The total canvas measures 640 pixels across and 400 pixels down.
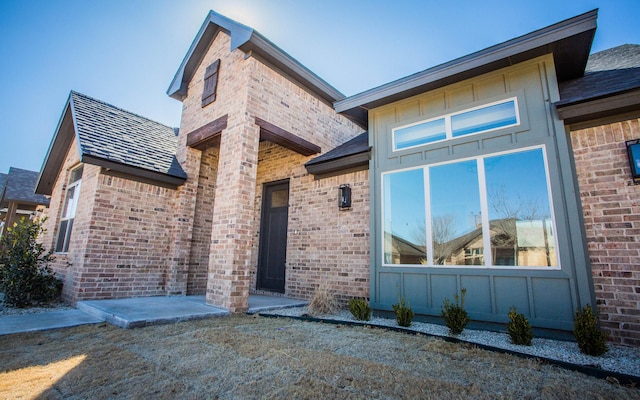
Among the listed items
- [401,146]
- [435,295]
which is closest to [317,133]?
[401,146]

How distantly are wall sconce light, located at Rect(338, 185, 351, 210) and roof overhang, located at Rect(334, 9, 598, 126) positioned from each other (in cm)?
175

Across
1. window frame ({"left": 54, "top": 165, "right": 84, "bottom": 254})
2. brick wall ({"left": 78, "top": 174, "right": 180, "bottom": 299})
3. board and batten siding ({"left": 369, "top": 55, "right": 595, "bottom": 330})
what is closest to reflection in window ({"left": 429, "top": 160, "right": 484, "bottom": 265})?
board and batten siding ({"left": 369, "top": 55, "right": 595, "bottom": 330})

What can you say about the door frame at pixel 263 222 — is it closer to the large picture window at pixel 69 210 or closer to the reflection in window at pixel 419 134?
the reflection in window at pixel 419 134

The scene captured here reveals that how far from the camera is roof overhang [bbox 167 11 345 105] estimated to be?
6.06 m

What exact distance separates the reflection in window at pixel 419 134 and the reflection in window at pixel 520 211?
0.99 m

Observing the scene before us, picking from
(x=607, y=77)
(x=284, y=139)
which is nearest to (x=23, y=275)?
(x=284, y=139)

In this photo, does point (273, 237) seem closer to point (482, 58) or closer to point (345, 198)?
point (345, 198)

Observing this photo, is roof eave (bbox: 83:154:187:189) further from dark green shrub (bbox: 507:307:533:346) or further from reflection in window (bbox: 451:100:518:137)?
dark green shrub (bbox: 507:307:533:346)

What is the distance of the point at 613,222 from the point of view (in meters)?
3.52

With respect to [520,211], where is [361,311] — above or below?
below

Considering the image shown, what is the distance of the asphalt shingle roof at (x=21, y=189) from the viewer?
42.9ft

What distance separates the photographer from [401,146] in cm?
532

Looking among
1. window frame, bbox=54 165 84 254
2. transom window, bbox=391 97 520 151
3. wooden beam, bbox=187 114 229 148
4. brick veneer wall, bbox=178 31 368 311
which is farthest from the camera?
window frame, bbox=54 165 84 254

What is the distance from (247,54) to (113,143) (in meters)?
3.70
